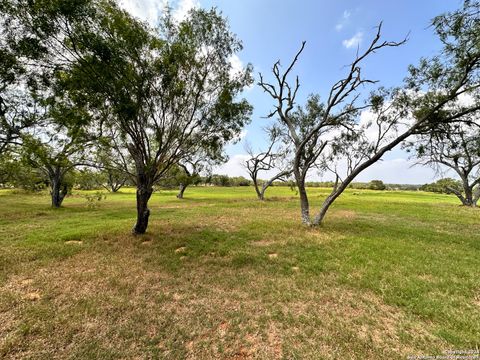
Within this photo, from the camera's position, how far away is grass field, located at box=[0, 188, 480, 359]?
366 cm

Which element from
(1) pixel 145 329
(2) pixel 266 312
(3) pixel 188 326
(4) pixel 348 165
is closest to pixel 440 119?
(4) pixel 348 165

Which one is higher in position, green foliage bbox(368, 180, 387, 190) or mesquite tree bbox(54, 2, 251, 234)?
mesquite tree bbox(54, 2, 251, 234)

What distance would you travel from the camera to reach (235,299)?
5.15m

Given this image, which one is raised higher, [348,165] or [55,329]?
[348,165]

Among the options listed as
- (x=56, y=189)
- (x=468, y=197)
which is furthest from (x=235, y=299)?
(x=468, y=197)

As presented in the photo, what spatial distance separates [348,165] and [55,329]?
48.1 feet

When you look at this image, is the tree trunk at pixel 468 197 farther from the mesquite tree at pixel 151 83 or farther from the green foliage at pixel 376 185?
the green foliage at pixel 376 185

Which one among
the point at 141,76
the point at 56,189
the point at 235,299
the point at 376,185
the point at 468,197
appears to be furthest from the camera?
the point at 376,185

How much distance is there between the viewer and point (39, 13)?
696 centimetres

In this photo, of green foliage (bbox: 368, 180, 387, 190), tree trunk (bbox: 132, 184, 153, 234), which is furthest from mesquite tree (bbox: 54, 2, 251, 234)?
green foliage (bbox: 368, 180, 387, 190)

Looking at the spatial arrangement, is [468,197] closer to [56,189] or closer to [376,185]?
[56,189]

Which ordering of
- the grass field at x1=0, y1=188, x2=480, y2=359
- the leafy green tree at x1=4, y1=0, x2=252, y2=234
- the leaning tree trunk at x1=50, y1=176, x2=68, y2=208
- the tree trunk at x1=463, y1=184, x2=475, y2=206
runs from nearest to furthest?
1. the grass field at x1=0, y1=188, x2=480, y2=359
2. the leafy green tree at x1=4, y1=0, x2=252, y2=234
3. the leaning tree trunk at x1=50, y1=176, x2=68, y2=208
4. the tree trunk at x1=463, y1=184, x2=475, y2=206

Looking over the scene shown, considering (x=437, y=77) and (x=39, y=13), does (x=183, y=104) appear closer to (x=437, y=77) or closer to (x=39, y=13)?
(x=39, y=13)

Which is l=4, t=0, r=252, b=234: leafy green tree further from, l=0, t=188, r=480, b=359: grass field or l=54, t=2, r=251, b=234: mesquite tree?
l=0, t=188, r=480, b=359: grass field
